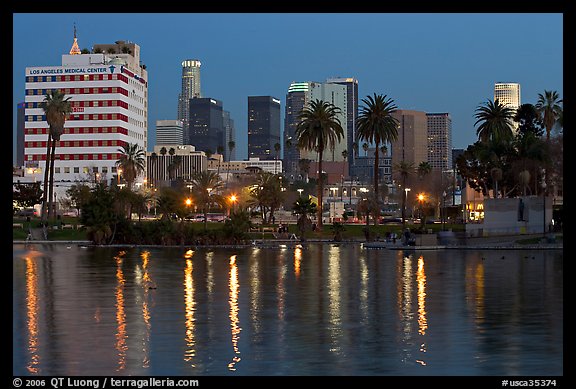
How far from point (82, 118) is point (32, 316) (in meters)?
169

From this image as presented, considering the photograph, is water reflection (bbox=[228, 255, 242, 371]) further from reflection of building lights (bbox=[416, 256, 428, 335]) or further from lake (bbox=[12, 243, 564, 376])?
reflection of building lights (bbox=[416, 256, 428, 335])

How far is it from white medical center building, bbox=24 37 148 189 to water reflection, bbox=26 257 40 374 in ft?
478

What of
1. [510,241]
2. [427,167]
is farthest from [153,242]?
[427,167]

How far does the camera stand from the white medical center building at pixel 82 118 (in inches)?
7505

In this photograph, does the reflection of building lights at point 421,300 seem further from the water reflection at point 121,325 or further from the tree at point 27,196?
the tree at point 27,196

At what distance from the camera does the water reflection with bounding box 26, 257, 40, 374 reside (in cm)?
1986

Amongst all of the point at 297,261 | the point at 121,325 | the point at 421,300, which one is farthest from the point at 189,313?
the point at 297,261

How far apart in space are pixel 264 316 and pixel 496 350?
8474 mm

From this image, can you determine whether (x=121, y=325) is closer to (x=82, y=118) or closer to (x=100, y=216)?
(x=100, y=216)

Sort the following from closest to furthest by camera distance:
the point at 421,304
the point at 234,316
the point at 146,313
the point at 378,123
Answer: the point at 234,316 → the point at 146,313 → the point at 421,304 → the point at 378,123

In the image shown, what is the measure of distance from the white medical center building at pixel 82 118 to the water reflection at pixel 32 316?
478 feet

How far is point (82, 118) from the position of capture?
629 ft

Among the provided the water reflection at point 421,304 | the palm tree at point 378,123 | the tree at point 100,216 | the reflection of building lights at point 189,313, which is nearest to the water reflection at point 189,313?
the reflection of building lights at point 189,313
